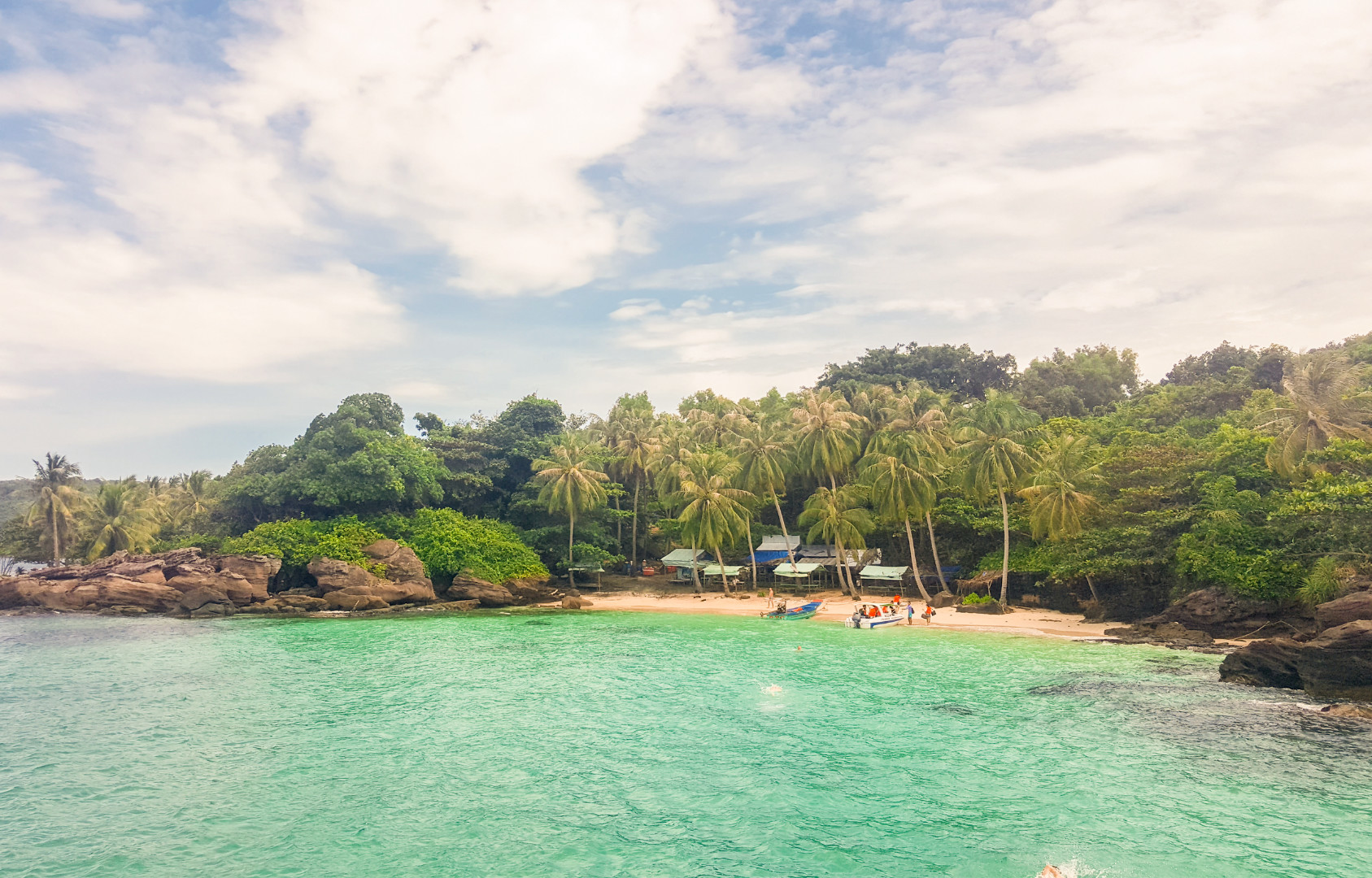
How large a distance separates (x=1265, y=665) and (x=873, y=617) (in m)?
17.6

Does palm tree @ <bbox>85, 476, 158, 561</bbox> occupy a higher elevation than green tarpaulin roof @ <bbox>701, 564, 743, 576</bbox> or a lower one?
higher

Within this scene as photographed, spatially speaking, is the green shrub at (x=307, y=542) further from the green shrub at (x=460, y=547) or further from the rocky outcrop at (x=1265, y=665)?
the rocky outcrop at (x=1265, y=665)

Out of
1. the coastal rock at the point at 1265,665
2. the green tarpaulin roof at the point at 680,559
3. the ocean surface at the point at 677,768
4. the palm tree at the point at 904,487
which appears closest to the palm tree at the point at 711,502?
the green tarpaulin roof at the point at 680,559

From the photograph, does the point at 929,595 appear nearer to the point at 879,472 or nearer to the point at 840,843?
the point at 879,472

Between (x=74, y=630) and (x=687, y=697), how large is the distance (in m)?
37.0

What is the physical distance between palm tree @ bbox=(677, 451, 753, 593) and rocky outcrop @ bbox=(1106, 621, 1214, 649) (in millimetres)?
23332

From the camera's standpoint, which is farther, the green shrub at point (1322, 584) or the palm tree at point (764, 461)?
the palm tree at point (764, 461)

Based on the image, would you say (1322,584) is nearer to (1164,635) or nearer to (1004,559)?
(1164,635)

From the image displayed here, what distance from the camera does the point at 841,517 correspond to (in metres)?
47.3

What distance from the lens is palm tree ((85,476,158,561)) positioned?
60594mm

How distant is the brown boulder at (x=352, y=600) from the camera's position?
47.6 meters

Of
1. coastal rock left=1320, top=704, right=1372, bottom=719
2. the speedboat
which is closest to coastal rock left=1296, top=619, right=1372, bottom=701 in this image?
coastal rock left=1320, top=704, right=1372, bottom=719

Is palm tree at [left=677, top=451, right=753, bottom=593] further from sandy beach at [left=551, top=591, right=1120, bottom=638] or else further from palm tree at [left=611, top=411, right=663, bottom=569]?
palm tree at [left=611, top=411, right=663, bottom=569]

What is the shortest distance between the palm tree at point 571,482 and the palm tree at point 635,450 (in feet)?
12.9
